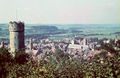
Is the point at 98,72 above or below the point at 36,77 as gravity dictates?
above

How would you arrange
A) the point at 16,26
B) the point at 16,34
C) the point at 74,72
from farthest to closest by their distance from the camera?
the point at 16,34 < the point at 16,26 < the point at 74,72

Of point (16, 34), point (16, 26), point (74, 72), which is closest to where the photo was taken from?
point (74, 72)

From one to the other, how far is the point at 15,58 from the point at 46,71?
35.3 feet

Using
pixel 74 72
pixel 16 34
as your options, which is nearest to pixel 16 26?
pixel 16 34

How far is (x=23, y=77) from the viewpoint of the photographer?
12727mm

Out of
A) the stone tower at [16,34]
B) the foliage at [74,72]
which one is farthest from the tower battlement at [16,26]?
the foliage at [74,72]

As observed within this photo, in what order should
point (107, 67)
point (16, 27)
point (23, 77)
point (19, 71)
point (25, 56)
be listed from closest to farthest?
point (107, 67) → point (23, 77) → point (19, 71) → point (25, 56) → point (16, 27)

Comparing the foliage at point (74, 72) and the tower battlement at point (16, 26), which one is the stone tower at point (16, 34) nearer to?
the tower battlement at point (16, 26)

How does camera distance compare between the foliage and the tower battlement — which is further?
the tower battlement

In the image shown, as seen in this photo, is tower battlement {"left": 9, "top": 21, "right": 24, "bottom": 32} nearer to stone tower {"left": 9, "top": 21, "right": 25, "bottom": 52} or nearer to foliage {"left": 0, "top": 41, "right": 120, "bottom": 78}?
stone tower {"left": 9, "top": 21, "right": 25, "bottom": 52}

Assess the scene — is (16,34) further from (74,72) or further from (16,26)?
(74,72)

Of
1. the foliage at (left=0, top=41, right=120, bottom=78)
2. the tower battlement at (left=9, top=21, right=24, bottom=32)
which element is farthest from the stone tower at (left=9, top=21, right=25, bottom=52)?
the foliage at (left=0, top=41, right=120, bottom=78)

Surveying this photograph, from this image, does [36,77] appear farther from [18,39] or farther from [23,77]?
[18,39]

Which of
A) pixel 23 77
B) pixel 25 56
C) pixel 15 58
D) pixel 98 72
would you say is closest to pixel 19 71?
pixel 23 77
